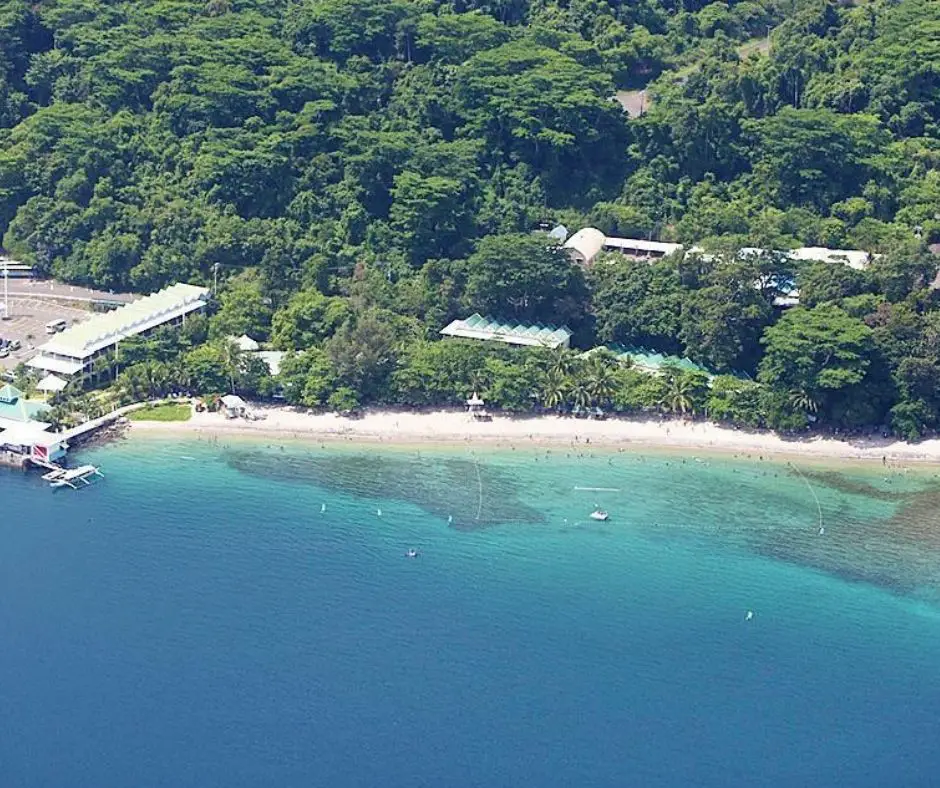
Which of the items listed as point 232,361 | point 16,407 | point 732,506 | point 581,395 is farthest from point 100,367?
point 732,506

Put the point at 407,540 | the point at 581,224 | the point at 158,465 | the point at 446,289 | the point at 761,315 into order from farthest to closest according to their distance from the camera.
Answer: the point at 581,224
the point at 446,289
the point at 761,315
the point at 158,465
the point at 407,540

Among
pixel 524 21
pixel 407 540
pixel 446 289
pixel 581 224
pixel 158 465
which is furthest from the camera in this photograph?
pixel 524 21

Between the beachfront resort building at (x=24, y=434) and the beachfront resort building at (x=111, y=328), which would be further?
the beachfront resort building at (x=111, y=328)

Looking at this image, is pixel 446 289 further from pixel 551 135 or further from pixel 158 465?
pixel 158 465

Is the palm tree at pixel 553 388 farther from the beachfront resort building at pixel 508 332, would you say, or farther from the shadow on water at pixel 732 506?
the shadow on water at pixel 732 506

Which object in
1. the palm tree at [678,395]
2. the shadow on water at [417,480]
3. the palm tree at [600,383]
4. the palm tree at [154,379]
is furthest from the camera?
the palm tree at [154,379]

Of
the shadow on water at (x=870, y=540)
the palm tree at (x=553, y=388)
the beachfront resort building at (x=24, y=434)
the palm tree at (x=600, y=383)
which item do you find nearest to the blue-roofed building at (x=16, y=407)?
the beachfront resort building at (x=24, y=434)

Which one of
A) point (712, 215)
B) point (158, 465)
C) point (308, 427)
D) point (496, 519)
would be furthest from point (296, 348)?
point (712, 215)
